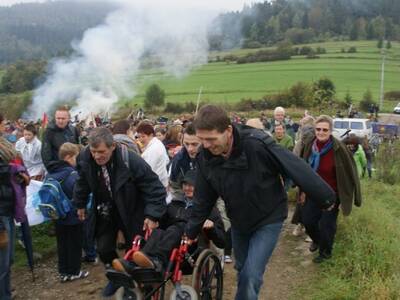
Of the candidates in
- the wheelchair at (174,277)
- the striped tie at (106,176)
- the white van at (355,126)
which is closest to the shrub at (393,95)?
the white van at (355,126)

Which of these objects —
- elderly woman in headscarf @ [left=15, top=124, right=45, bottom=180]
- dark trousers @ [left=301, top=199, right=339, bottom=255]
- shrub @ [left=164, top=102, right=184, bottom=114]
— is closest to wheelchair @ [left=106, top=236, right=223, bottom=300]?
dark trousers @ [left=301, top=199, right=339, bottom=255]

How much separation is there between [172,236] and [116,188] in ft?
2.21

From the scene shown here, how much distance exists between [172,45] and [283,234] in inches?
930

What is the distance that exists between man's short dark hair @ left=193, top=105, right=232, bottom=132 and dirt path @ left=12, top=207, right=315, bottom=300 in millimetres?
2551

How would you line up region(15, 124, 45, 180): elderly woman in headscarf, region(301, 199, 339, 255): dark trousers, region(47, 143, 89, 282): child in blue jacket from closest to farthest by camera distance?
→ 1. region(47, 143, 89, 282): child in blue jacket
2. region(301, 199, 339, 255): dark trousers
3. region(15, 124, 45, 180): elderly woman in headscarf

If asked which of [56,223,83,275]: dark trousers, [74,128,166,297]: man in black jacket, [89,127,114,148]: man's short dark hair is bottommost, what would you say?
[56,223,83,275]: dark trousers

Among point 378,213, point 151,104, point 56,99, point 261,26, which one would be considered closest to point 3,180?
point 378,213

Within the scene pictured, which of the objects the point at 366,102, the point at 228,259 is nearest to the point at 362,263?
the point at 228,259

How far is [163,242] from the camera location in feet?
14.0

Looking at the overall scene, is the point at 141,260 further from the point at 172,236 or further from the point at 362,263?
the point at 362,263

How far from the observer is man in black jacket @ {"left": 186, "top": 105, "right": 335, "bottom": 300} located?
3.51m

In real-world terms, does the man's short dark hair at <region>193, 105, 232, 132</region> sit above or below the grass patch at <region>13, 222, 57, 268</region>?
above

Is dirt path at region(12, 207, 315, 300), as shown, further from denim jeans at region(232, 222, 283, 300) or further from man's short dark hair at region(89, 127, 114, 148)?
man's short dark hair at region(89, 127, 114, 148)

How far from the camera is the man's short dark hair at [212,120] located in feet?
11.3
